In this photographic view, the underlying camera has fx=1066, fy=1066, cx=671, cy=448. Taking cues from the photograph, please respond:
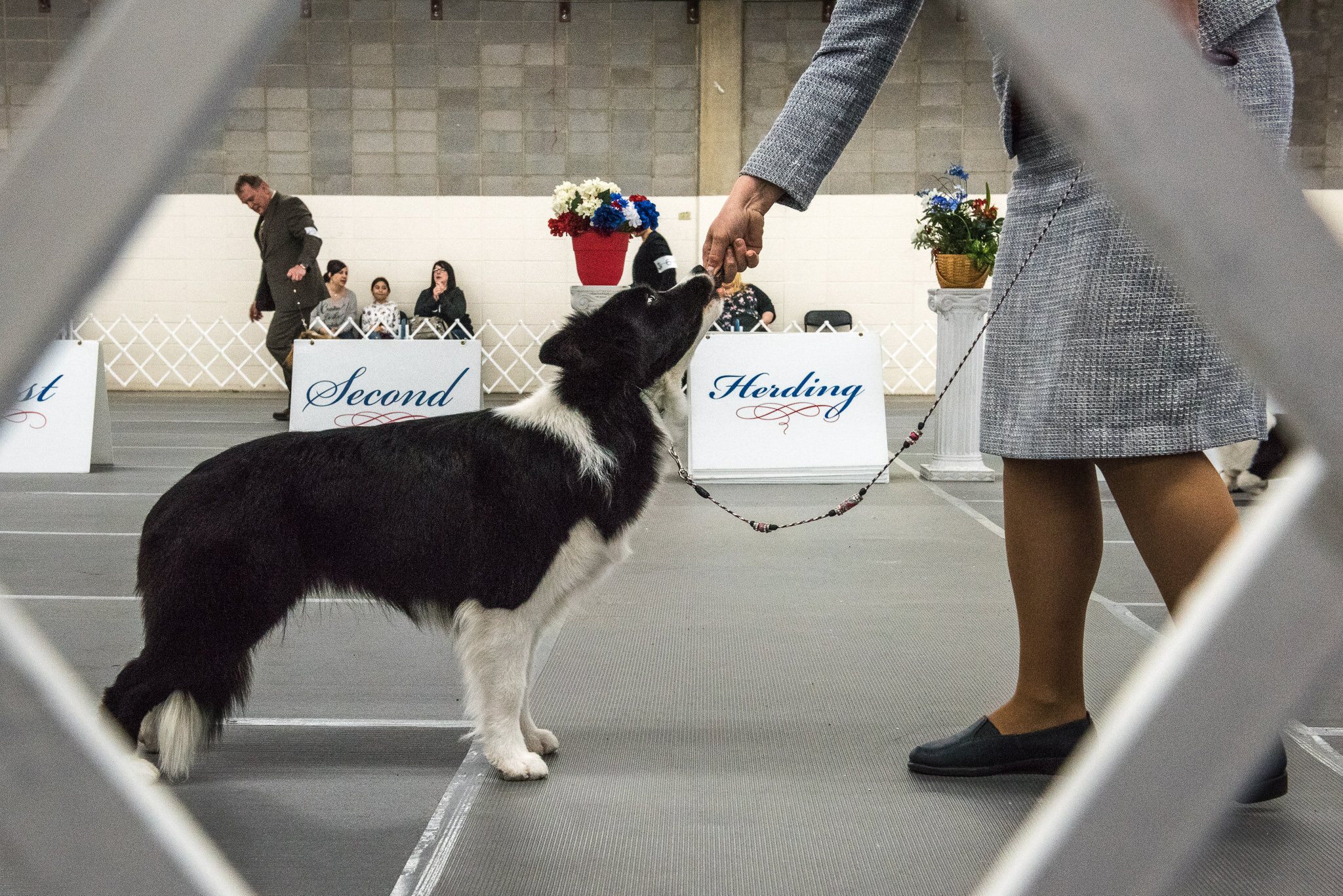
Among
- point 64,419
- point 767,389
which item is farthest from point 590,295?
point 64,419

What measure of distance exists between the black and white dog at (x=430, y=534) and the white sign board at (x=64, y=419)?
15.8ft

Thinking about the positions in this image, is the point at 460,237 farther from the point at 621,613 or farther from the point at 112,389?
the point at 621,613

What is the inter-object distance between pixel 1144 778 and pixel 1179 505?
1398mm

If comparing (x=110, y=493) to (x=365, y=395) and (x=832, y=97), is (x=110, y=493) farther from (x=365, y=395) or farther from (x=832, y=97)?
(x=832, y=97)

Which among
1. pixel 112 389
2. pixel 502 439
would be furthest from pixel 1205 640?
pixel 112 389

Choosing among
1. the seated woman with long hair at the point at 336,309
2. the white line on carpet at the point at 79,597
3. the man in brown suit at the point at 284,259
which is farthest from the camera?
the seated woman with long hair at the point at 336,309

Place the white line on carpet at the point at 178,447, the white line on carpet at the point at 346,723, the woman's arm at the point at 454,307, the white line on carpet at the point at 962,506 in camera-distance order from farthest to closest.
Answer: the woman's arm at the point at 454,307
the white line on carpet at the point at 178,447
the white line on carpet at the point at 962,506
the white line on carpet at the point at 346,723

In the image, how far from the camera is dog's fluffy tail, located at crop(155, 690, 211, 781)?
1988mm

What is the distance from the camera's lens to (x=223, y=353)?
12.1 metres

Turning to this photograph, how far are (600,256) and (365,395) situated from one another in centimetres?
167

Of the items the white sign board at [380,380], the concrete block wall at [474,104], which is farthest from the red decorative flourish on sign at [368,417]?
the concrete block wall at [474,104]

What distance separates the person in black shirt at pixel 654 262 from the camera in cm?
483

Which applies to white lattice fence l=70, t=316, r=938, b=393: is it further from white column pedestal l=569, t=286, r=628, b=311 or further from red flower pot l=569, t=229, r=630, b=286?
white column pedestal l=569, t=286, r=628, b=311

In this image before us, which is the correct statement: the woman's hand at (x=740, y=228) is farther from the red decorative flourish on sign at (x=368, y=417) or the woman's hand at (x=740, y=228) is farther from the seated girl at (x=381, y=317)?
the seated girl at (x=381, y=317)
